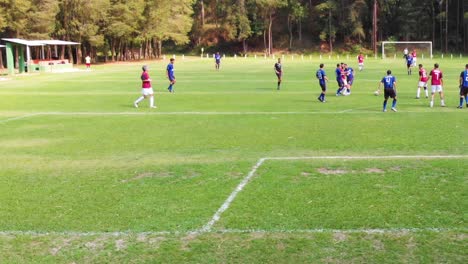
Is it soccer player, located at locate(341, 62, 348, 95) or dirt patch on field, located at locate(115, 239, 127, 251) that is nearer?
dirt patch on field, located at locate(115, 239, 127, 251)

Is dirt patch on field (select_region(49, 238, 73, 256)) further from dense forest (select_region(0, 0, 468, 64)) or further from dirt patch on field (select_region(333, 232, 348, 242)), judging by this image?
dense forest (select_region(0, 0, 468, 64))

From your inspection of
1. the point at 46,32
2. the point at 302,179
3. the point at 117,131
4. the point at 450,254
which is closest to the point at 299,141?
the point at 302,179

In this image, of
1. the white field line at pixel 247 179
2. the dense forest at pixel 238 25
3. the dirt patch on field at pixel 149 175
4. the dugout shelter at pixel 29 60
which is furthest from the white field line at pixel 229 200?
the dense forest at pixel 238 25

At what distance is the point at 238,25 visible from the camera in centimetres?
10056

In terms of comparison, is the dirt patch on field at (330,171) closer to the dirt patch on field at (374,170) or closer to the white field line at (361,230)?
the dirt patch on field at (374,170)

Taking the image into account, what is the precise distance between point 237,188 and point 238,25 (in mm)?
93148

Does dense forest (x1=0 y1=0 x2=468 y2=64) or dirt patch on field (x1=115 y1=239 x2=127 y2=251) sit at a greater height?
dense forest (x1=0 y1=0 x2=468 y2=64)

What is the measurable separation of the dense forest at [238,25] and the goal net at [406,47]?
8762mm

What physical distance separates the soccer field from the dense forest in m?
55.9

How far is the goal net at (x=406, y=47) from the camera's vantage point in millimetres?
76275

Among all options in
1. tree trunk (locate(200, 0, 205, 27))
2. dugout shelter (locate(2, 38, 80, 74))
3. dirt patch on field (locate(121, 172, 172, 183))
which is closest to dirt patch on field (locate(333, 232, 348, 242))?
dirt patch on field (locate(121, 172, 172, 183))

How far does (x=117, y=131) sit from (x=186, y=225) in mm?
9927

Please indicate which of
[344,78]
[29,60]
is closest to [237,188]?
[344,78]

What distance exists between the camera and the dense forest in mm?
73250
